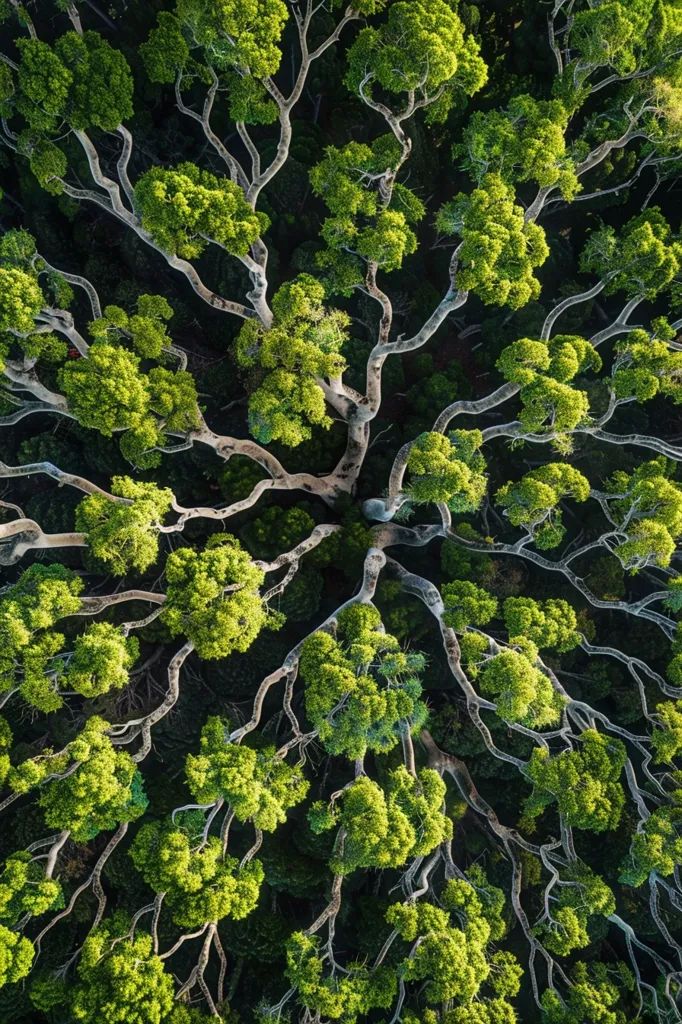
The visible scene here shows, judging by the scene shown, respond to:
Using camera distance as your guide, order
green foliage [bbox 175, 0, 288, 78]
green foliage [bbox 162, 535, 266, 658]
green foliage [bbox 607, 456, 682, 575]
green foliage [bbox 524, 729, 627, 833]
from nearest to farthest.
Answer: green foliage [bbox 175, 0, 288, 78]
green foliage [bbox 162, 535, 266, 658]
green foliage [bbox 607, 456, 682, 575]
green foliage [bbox 524, 729, 627, 833]

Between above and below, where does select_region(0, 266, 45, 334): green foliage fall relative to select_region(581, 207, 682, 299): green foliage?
below

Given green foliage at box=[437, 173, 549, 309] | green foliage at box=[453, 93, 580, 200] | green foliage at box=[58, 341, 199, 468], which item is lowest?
green foliage at box=[58, 341, 199, 468]

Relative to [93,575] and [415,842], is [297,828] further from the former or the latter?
[93,575]

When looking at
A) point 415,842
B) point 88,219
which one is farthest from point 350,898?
point 88,219

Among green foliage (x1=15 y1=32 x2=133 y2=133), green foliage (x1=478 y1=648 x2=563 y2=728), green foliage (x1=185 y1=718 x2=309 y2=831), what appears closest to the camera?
green foliage (x1=15 y1=32 x2=133 y2=133)

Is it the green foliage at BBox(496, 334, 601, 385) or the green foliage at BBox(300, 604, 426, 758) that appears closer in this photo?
the green foliage at BBox(300, 604, 426, 758)

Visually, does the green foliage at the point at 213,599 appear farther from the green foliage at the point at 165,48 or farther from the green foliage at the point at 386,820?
the green foliage at the point at 165,48

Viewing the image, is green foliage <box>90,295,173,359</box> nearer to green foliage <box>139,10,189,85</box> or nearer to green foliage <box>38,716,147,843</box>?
green foliage <box>139,10,189,85</box>

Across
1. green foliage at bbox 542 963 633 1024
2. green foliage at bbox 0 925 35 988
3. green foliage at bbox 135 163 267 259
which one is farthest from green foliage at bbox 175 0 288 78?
green foliage at bbox 542 963 633 1024
